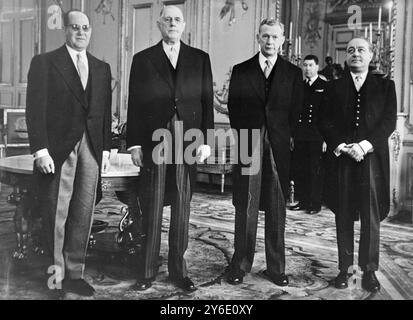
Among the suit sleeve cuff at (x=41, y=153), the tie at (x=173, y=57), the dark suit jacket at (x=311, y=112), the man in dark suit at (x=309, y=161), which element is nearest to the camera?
the suit sleeve cuff at (x=41, y=153)

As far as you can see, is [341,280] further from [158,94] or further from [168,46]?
[168,46]

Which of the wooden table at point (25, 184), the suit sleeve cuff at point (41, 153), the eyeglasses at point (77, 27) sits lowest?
the wooden table at point (25, 184)

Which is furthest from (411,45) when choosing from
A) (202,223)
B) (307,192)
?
(202,223)

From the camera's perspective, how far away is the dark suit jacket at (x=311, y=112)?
2.06m

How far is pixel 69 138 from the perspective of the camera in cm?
177

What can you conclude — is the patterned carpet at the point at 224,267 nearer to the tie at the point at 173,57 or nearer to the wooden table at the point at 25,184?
the wooden table at the point at 25,184

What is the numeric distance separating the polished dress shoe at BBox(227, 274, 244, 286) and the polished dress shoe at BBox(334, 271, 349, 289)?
37 centimetres

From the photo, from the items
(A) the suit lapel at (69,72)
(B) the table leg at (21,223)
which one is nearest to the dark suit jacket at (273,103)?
(A) the suit lapel at (69,72)

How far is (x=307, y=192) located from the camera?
308 cm

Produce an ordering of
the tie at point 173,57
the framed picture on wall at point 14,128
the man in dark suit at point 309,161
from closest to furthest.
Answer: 1. the tie at point 173,57
2. the framed picture on wall at point 14,128
3. the man in dark suit at point 309,161

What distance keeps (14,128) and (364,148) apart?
1652 millimetres

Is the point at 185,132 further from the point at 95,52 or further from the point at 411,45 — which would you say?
the point at 411,45

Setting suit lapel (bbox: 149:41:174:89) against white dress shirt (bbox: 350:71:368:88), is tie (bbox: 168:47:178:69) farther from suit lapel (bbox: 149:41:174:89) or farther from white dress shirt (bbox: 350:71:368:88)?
white dress shirt (bbox: 350:71:368:88)

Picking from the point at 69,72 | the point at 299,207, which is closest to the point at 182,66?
the point at 69,72
